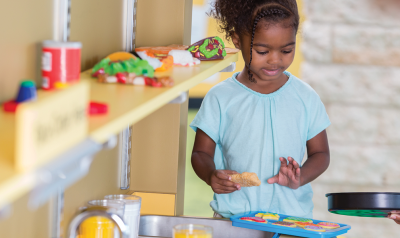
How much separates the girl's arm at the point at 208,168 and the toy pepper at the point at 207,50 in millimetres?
324

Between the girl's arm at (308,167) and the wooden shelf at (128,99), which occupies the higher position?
the wooden shelf at (128,99)

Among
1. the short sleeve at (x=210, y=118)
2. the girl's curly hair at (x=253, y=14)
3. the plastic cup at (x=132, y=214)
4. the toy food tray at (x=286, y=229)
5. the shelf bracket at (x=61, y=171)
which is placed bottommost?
the toy food tray at (x=286, y=229)

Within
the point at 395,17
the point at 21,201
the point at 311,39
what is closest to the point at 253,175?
the point at 21,201

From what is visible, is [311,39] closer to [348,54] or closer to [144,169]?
[348,54]

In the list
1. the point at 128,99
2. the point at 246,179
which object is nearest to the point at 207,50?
the point at 246,179

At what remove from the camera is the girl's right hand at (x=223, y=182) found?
129 cm

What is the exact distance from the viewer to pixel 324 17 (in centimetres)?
217

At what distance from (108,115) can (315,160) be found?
102 centimetres

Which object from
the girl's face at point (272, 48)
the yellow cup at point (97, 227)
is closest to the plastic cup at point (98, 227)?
the yellow cup at point (97, 227)

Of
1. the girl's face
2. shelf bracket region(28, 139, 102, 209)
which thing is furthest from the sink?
shelf bracket region(28, 139, 102, 209)

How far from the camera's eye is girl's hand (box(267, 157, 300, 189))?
136cm

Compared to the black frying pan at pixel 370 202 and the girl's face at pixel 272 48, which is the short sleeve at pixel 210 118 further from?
the black frying pan at pixel 370 202

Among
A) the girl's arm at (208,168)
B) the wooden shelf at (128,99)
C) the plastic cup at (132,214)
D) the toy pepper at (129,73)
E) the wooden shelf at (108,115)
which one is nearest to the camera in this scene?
the wooden shelf at (108,115)

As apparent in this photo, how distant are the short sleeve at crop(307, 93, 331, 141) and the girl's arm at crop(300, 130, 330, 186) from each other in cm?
2
